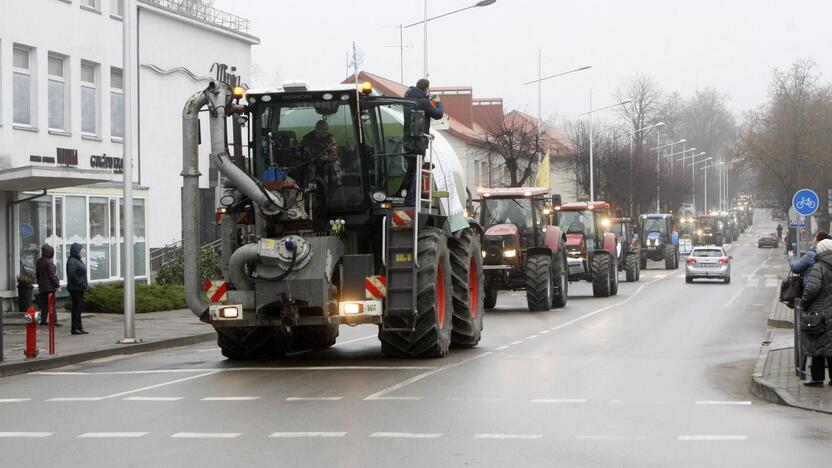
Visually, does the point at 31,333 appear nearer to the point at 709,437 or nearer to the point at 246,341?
the point at 246,341

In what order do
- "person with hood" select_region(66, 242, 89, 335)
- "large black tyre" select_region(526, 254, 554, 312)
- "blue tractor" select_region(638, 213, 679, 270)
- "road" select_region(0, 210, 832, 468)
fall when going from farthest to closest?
"blue tractor" select_region(638, 213, 679, 270) → "large black tyre" select_region(526, 254, 554, 312) → "person with hood" select_region(66, 242, 89, 335) → "road" select_region(0, 210, 832, 468)

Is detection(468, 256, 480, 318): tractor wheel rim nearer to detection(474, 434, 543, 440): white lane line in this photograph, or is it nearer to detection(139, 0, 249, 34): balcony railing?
detection(474, 434, 543, 440): white lane line

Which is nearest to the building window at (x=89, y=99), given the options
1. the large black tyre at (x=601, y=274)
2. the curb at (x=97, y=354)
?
the curb at (x=97, y=354)

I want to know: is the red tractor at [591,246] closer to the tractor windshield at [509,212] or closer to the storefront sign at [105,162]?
the tractor windshield at [509,212]

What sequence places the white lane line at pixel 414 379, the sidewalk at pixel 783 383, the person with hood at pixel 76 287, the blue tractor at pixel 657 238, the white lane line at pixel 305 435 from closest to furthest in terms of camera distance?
the white lane line at pixel 305 435, the sidewalk at pixel 783 383, the white lane line at pixel 414 379, the person with hood at pixel 76 287, the blue tractor at pixel 657 238

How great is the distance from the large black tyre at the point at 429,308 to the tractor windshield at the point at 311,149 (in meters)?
1.13

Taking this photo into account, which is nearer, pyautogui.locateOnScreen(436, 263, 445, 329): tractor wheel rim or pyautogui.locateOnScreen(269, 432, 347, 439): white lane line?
pyautogui.locateOnScreen(269, 432, 347, 439): white lane line

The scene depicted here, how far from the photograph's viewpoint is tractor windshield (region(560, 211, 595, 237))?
38.5 metres

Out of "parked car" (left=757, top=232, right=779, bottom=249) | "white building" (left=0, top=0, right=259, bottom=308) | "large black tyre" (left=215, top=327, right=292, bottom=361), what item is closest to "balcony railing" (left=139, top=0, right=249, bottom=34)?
"white building" (left=0, top=0, right=259, bottom=308)

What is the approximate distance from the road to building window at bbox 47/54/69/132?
12.6 meters

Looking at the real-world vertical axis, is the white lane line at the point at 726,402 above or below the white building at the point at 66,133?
below

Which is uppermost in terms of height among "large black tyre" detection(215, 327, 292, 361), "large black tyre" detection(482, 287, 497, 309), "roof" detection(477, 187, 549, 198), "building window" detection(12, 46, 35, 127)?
"building window" detection(12, 46, 35, 127)

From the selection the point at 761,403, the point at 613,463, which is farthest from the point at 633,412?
the point at 613,463

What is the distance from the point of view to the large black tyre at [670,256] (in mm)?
66875
